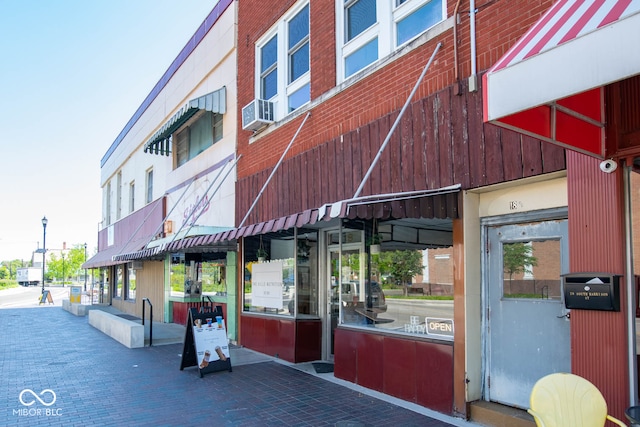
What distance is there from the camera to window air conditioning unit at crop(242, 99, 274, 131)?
1064 centimetres

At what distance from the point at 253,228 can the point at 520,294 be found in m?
4.40

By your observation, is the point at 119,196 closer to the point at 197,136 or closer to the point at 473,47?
the point at 197,136

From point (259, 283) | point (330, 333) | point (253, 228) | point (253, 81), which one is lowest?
point (330, 333)

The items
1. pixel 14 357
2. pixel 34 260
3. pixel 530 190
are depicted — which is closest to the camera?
pixel 530 190

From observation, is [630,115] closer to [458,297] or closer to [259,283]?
[458,297]

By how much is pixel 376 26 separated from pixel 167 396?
640 cm

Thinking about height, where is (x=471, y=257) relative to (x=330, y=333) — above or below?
above

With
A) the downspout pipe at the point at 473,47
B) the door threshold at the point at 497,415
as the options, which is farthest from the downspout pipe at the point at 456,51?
the door threshold at the point at 497,415

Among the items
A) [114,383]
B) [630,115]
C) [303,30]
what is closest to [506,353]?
[630,115]

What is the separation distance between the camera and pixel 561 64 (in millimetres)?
3145

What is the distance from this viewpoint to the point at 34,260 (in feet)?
440

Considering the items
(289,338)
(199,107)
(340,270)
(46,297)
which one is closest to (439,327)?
(340,270)

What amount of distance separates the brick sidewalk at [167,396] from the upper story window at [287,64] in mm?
5358

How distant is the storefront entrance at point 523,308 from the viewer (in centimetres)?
534
